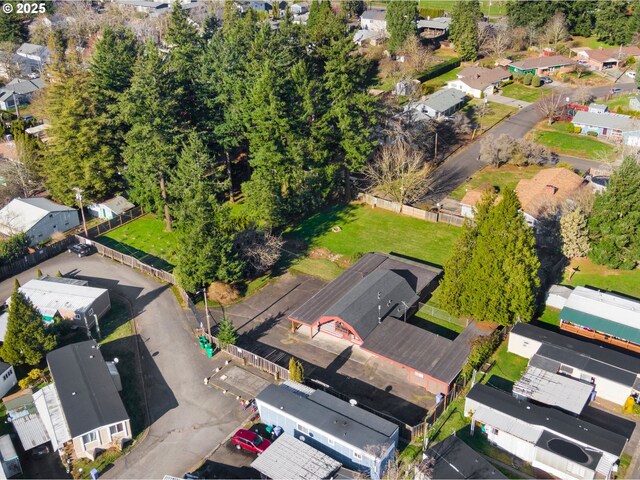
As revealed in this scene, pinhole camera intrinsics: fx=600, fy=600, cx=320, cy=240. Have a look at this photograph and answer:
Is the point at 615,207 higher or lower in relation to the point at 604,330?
higher

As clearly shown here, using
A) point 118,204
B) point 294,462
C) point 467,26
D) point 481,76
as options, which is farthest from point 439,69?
point 294,462

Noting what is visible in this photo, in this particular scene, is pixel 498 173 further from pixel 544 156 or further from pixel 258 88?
pixel 258 88

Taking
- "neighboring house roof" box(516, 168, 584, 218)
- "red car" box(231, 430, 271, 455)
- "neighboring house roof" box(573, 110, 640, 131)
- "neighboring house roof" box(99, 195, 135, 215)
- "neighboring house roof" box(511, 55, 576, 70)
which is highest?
"neighboring house roof" box(511, 55, 576, 70)

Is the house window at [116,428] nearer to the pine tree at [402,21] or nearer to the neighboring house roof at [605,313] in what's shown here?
the neighboring house roof at [605,313]

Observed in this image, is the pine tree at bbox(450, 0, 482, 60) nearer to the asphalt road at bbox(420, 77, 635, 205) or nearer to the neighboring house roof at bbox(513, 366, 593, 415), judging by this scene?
the asphalt road at bbox(420, 77, 635, 205)

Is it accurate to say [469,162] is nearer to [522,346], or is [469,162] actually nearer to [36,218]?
[522,346]

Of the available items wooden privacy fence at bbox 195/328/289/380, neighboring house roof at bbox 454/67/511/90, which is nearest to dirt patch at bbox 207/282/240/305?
wooden privacy fence at bbox 195/328/289/380

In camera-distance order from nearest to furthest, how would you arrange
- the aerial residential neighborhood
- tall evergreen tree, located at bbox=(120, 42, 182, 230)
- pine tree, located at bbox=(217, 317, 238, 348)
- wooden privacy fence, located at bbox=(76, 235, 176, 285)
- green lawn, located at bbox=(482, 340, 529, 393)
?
the aerial residential neighborhood < green lawn, located at bbox=(482, 340, 529, 393) < pine tree, located at bbox=(217, 317, 238, 348) < wooden privacy fence, located at bbox=(76, 235, 176, 285) < tall evergreen tree, located at bbox=(120, 42, 182, 230)

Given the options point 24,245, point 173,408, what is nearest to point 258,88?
point 24,245
